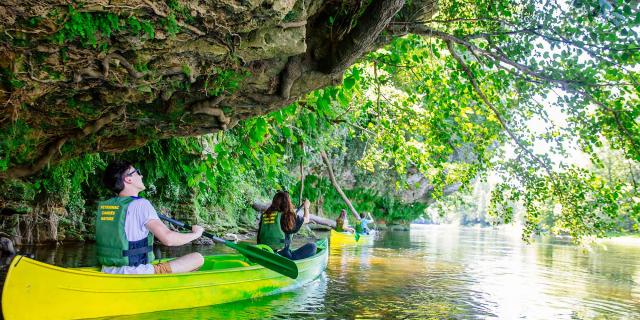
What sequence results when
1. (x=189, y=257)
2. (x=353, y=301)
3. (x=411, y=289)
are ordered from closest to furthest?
(x=189, y=257) < (x=353, y=301) < (x=411, y=289)

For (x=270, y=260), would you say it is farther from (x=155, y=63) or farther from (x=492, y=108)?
(x=492, y=108)

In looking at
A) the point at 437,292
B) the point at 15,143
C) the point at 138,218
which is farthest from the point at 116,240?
the point at 437,292

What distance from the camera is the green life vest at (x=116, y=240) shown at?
5.27 m

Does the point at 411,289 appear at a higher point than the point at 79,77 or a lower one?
lower

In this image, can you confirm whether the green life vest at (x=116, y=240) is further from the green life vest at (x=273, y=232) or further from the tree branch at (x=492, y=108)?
the tree branch at (x=492, y=108)

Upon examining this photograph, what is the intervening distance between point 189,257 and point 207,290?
1.57 ft

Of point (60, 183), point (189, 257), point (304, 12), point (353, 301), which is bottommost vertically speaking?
point (353, 301)

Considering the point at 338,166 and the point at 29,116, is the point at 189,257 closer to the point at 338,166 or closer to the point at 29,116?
the point at 29,116

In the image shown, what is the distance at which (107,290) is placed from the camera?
5.27 metres

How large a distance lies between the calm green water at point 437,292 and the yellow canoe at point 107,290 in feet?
0.48

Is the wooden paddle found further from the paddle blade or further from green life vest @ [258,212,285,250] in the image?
green life vest @ [258,212,285,250]

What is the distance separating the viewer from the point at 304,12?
497cm

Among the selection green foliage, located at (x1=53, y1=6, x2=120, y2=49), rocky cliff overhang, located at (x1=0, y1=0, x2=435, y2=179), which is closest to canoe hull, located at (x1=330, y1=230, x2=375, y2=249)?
rocky cliff overhang, located at (x1=0, y1=0, x2=435, y2=179)

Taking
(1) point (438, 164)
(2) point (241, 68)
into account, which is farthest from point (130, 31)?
(1) point (438, 164)
